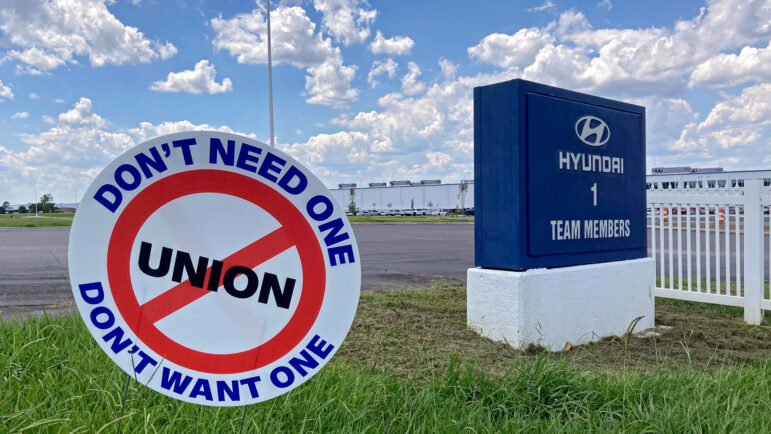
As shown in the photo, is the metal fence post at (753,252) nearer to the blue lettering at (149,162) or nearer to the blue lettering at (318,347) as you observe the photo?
the blue lettering at (318,347)

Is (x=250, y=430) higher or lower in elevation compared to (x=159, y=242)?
lower

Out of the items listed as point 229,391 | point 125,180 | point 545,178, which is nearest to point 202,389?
point 229,391

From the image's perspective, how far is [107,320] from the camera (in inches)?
81.5

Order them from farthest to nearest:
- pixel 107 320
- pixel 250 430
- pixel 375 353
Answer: pixel 375 353
pixel 250 430
pixel 107 320

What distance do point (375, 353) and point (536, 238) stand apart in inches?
79.0

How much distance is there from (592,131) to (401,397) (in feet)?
13.9

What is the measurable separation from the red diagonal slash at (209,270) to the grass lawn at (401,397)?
2.41 feet

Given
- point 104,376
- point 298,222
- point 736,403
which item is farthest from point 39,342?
point 736,403

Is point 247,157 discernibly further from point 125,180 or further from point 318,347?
point 318,347

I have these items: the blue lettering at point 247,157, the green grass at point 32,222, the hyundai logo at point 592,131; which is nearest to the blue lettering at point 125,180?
the blue lettering at point 247,157

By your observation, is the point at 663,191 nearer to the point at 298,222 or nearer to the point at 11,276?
the point at 298,222

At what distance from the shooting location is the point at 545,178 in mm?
5617

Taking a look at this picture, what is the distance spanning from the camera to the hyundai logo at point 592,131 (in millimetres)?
6080

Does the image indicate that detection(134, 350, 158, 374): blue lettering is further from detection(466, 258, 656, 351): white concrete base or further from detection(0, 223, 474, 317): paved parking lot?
detection(0, 223, 474, 317): paved parking lot
